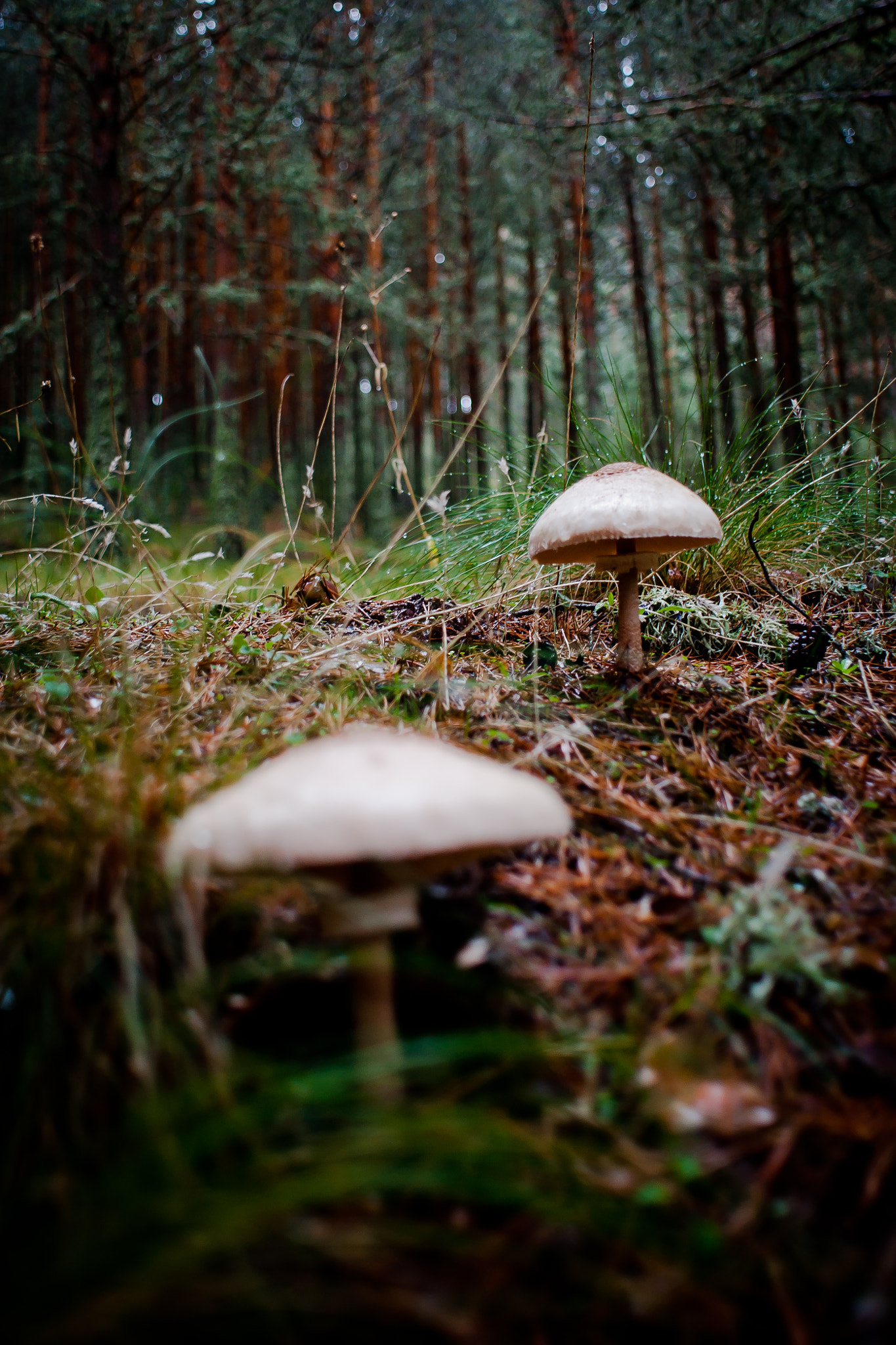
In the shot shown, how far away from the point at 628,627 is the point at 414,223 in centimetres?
2005

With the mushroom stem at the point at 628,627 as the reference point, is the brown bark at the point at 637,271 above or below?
above

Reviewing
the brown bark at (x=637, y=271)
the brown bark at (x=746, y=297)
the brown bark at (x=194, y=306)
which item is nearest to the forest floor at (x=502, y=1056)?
the brown bark at (x=746, y=297)

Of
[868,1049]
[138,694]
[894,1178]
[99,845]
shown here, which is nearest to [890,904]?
[868,1049]

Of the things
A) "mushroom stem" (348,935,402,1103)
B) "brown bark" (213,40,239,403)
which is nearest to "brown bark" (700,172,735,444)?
"brown bark" (213,40,239,403)

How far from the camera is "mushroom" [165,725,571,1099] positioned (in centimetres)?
79

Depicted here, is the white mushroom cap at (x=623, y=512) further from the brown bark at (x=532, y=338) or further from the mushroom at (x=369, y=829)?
the brown bark at (x=532, y=338)

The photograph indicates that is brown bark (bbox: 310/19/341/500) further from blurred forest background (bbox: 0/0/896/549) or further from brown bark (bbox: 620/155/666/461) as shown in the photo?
brown bark (bbox: 620/155/666/461)

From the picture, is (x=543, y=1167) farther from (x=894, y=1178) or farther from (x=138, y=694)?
(x=138, y=694)

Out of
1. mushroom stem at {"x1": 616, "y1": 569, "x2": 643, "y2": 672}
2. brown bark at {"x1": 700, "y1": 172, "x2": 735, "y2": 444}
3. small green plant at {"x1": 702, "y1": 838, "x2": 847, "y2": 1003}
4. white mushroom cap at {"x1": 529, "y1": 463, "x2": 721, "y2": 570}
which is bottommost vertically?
small green plant at {"x1": 702, "y1": 838, "x2": 847, "y2": 1003}

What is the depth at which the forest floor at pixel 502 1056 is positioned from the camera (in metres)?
0.68

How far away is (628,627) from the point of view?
2.02 m

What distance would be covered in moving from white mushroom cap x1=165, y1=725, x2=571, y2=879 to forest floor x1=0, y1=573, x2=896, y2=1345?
17 cm

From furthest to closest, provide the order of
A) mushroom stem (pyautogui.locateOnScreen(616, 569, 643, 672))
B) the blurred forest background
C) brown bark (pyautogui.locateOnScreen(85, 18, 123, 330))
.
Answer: brown bark (pyautogui.locateOnScreen(85, 18, 123, 330)) → the blurred forest background → mushroom stem (pyautogui.locateOnScreen(616, 569, 643, 672))

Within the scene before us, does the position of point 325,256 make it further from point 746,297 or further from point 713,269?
point 746,297
